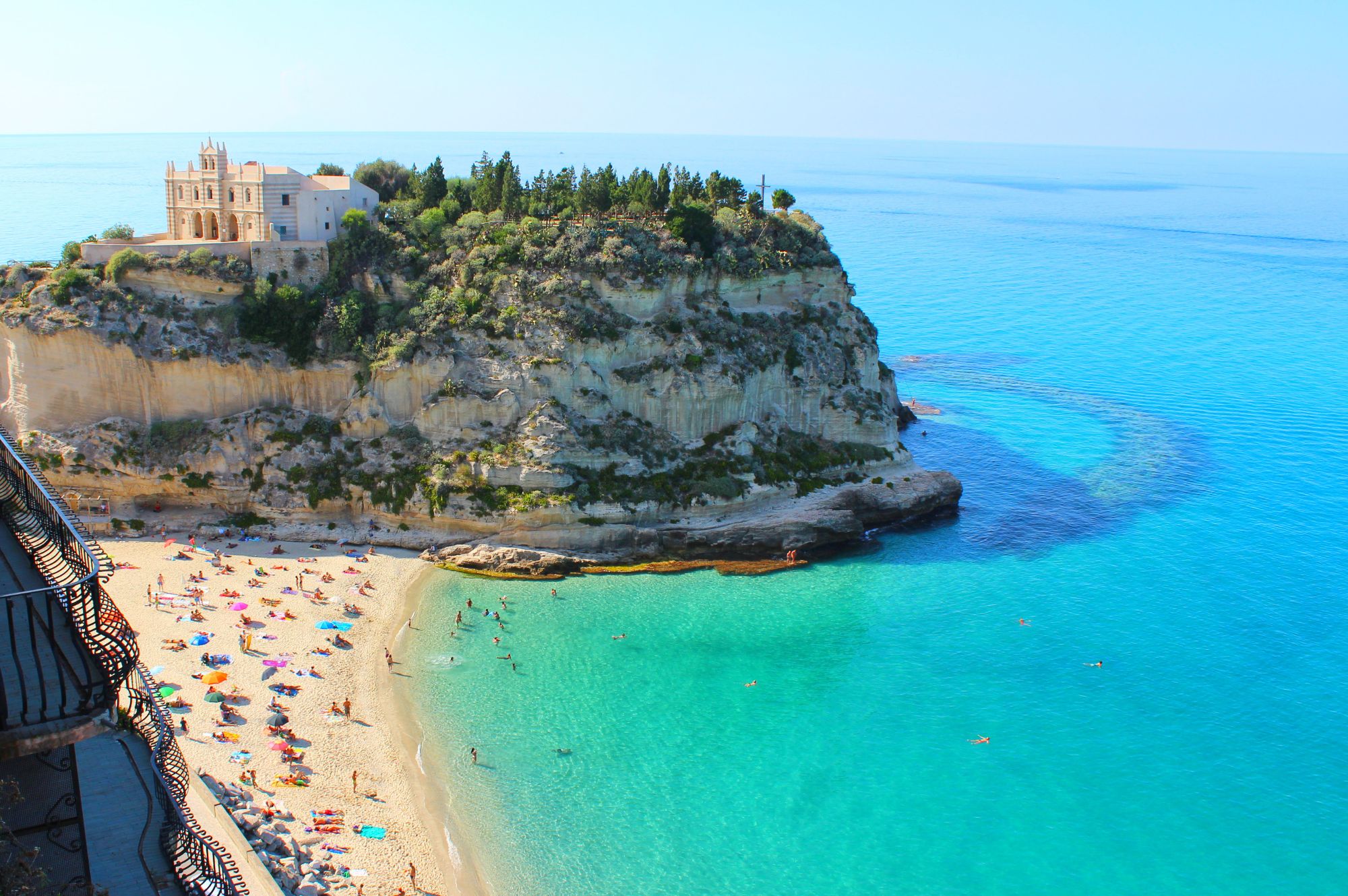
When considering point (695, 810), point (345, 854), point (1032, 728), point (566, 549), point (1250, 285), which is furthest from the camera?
point (1250, 285)

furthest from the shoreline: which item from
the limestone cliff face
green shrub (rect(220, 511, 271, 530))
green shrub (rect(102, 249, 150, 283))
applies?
green shrub (rect(102, 249, 150, 283))

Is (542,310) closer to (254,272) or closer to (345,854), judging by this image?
(254,272)

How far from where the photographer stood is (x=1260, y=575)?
41.3 meters

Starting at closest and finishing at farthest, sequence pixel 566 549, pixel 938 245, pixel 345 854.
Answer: pixel 345 854
pixel 566 549
pixel 938 245

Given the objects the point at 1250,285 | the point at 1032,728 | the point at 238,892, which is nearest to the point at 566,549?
the point at 1032,728

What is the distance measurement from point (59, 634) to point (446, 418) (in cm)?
3273

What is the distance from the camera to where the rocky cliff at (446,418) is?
41531 mm

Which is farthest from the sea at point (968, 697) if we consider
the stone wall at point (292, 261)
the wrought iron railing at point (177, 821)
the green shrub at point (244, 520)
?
the stone wall at point (292, 261)

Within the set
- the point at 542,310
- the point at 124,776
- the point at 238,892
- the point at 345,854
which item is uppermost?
the point at 542,310

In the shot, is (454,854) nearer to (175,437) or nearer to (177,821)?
(177,821)

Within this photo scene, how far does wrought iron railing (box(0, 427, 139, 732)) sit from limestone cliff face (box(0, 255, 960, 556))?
28.7 metres

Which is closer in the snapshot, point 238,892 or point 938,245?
point 238,892

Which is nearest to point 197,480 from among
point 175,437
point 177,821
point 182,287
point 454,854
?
point 175,437

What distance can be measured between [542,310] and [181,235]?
20.5 m
